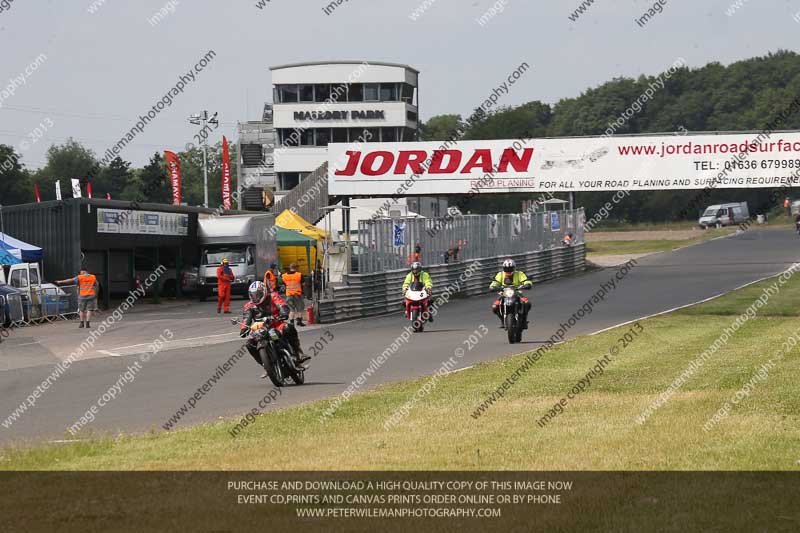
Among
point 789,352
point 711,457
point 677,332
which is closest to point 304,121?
point 677,332

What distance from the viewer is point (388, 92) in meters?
97.2

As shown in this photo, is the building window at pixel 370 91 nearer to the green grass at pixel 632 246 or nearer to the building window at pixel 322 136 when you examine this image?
the building window at pixel 322 136

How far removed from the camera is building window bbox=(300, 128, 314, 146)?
315ft

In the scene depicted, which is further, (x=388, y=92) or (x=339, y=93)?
(x=388, y=92)

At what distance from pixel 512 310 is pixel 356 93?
76.7 meters

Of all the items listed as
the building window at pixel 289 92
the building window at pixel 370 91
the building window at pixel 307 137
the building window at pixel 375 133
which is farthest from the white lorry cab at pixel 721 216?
the building window at pixel 289 92

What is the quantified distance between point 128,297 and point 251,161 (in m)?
60.3

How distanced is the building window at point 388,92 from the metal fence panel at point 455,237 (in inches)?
1762

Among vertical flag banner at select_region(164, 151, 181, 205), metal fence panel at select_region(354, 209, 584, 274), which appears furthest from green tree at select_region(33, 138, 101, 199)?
metal fence panel at select_region(354, 209, 584, 274)

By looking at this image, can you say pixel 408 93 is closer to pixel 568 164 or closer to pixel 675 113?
pixel 675 113

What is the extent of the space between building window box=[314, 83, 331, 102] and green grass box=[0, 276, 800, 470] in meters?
81.0

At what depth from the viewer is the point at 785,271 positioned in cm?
4500

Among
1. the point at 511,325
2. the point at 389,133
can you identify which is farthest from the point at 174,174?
the point at 511,325

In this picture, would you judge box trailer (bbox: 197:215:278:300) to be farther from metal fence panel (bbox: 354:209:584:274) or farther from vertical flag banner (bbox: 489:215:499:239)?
vertical flag banner (bbox: 489:215:499:239)
